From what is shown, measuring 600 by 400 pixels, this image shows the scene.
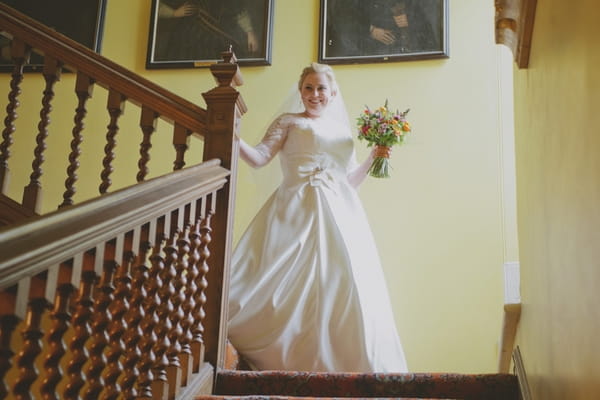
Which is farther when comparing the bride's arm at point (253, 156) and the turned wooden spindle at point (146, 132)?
the bride's arm at point (253, 156)

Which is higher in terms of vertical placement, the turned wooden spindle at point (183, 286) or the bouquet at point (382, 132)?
the bouquet at point (382, 132)

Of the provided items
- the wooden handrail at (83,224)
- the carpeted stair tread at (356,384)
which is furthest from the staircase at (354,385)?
the wooden handrail at (83,224)

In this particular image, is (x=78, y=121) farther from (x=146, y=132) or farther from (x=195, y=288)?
(x=195, y=288)

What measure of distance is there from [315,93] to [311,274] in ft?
4.06

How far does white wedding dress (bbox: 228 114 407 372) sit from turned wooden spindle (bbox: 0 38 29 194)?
1.26 m

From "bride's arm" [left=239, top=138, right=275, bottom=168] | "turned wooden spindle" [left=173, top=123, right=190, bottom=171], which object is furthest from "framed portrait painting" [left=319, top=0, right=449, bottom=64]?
"turned wooden spindle" [left=173, top=123, right=190, bottom=171]

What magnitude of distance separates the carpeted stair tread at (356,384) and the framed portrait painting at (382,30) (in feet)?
11.5

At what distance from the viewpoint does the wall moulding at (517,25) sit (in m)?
2.29

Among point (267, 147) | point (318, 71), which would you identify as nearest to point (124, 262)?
point (267, 147)

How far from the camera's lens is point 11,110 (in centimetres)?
354

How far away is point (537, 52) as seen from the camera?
85.7 inches

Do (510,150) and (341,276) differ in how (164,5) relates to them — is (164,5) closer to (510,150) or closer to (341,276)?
(510,150)

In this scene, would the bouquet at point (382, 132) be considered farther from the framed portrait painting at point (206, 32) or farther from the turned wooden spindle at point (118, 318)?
the turned wooden spindle at point (118, 318)

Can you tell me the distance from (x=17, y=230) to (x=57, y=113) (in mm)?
4989
